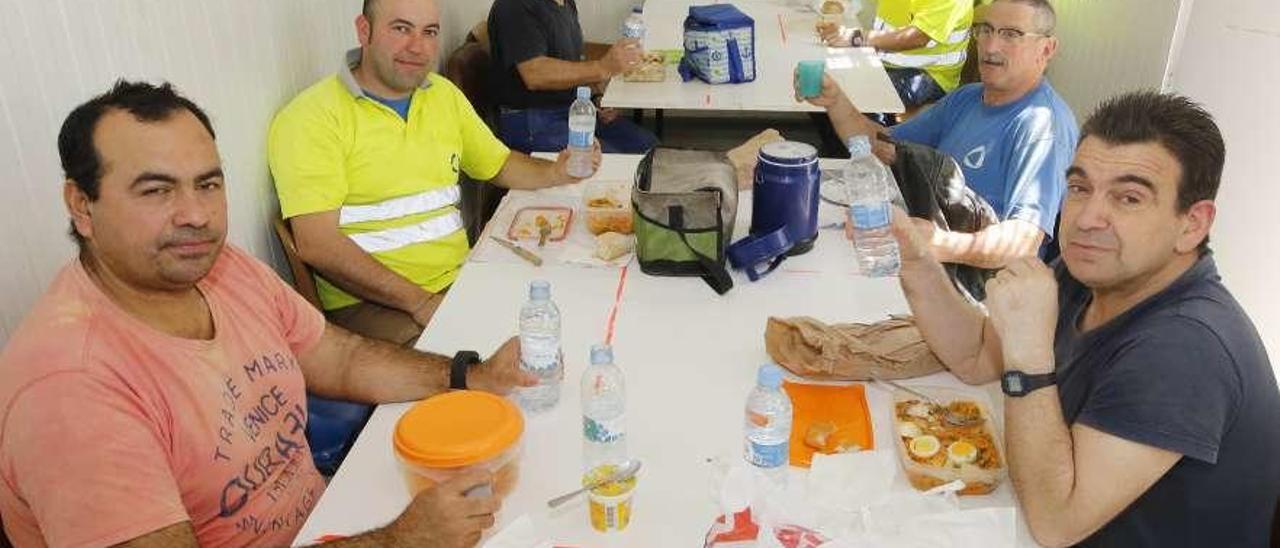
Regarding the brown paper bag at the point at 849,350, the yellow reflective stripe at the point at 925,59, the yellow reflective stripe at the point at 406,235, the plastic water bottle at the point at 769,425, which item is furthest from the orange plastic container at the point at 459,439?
the yellow reflective stripe at the point at 925,59

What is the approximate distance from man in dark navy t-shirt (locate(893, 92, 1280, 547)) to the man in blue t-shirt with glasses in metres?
0.81

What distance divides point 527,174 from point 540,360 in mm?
1334

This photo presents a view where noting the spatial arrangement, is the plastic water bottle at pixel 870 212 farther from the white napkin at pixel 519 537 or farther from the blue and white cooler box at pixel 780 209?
the white napkin at pixel 519 537

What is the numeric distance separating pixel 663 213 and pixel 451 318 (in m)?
0.58

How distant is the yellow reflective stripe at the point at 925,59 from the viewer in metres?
4.62

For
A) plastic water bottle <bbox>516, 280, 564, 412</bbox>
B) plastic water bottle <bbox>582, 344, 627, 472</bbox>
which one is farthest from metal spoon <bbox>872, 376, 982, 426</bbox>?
plastic water bottle <bbox>516, 280, 564, 412</bbox>

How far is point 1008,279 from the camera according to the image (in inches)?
63.2

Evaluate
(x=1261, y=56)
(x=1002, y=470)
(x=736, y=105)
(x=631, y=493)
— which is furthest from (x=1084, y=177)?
(x=736, y=105)

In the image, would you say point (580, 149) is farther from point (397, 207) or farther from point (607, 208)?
point (397, 207)

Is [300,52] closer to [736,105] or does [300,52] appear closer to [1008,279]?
[736,105]

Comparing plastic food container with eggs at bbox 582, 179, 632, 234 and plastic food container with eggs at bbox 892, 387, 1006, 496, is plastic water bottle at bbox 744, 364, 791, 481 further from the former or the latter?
plastic food container with eggs at bbox 582, 179, 632, 234

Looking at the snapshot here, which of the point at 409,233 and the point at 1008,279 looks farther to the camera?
the point at 409,233

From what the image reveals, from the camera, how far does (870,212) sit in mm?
1975

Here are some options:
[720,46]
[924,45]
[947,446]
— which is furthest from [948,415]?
[924,45]
